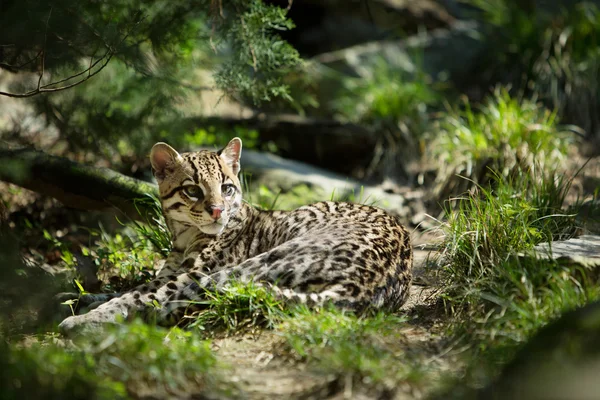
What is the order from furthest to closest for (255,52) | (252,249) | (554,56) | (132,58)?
1. (554,56)
2. (255,52)
3. (132,58)
4. (252,249)

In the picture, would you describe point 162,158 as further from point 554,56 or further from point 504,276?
point 554,56

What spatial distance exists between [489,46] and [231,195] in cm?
932

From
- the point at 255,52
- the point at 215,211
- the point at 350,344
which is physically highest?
the point at 255,52

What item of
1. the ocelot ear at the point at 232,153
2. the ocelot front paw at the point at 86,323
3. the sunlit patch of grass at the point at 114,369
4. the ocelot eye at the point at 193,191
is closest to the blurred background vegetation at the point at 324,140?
the sunlit patch of grass at the point at 114,369

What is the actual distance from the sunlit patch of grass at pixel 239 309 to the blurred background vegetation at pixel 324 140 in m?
0.04

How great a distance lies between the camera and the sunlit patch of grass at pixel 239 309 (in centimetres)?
567

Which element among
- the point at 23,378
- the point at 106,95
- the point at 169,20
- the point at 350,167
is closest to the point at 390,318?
the point at 23,378

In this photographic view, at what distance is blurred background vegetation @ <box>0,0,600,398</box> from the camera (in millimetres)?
5035

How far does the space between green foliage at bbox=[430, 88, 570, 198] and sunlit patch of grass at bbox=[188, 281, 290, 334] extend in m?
5.18

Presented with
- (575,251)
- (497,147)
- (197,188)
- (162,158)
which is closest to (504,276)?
(575,251)

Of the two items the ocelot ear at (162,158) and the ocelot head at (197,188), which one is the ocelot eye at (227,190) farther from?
the ocelot ear at (162,158)

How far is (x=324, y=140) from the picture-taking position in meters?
12.6

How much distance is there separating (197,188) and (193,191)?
6 centimetres

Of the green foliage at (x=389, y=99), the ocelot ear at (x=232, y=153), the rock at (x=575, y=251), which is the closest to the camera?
the rock at (x=575, y=251)
